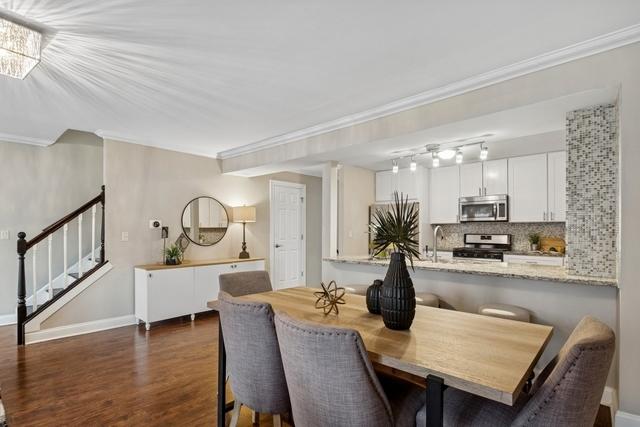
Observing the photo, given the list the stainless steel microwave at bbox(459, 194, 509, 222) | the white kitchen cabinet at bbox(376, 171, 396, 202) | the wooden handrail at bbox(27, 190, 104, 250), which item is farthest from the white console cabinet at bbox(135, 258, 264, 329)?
the stainless steel microwave at bbox(459, 194, 509, 222)

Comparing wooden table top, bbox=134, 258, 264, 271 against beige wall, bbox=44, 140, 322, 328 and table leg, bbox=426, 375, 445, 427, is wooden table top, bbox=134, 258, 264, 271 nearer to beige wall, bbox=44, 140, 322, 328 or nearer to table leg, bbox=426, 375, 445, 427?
beige wall, bbox=44, 140, 322, 328

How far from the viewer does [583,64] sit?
85.0 inches

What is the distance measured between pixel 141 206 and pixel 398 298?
4043 mm

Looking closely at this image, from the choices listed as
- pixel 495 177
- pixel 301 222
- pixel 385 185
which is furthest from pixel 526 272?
pixel 301 222

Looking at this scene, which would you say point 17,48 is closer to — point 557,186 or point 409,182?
point 409,182

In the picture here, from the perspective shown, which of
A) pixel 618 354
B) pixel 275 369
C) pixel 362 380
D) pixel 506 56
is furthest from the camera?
pixel 506 56

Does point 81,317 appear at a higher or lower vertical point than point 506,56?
lower

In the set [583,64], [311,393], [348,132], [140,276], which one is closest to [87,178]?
[140,276]

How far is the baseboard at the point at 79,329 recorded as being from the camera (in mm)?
3668

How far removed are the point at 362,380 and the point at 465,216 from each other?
14.0 ft

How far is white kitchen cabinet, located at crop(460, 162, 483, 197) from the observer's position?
488 centimetres

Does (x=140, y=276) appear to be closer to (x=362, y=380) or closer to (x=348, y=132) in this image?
(x=348, y=132)

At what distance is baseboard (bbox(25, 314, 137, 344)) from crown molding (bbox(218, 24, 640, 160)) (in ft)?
10.8

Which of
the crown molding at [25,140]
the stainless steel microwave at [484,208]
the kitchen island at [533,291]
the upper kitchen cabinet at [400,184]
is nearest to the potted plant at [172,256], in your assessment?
the crown molding at [25,140]
